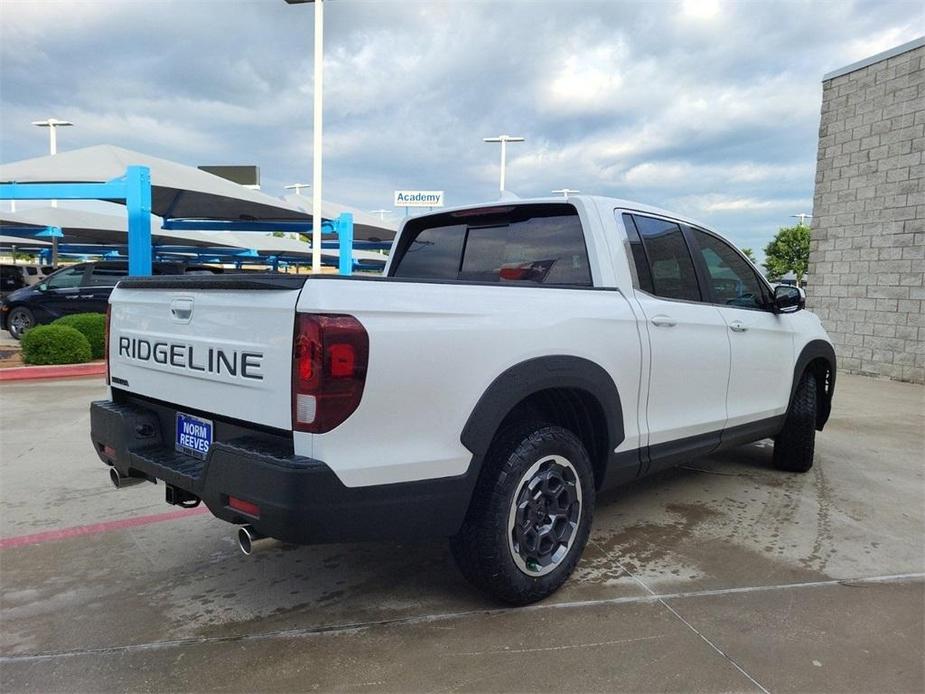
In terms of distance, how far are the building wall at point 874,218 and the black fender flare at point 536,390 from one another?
30.3 ft

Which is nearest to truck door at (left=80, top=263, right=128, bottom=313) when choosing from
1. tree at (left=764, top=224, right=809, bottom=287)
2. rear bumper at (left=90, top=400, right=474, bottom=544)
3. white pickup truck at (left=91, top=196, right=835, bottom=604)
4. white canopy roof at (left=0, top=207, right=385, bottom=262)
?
white canopy roof at (left=0, top=207, right=385, bottom=262)

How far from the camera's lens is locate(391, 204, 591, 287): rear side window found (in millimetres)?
3324

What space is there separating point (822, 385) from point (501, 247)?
10.8 feet

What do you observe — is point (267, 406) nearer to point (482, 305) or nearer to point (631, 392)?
point (482, 305)

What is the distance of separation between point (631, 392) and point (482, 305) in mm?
1067

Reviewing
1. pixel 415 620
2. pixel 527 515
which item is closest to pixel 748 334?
pixel 527 515

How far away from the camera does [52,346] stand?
9375 millimetres

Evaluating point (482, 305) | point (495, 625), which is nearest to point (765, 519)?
point (495, 625)

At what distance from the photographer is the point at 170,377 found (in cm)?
273

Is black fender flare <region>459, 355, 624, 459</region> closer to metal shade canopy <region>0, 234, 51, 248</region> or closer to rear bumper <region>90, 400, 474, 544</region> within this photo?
rear bumper <region>90, 400, 474, 544</region>

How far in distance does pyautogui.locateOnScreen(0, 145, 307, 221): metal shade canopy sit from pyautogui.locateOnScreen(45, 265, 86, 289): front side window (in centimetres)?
228

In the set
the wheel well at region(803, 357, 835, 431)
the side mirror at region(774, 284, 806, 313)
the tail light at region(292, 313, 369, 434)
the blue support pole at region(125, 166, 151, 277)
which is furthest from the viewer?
the blue support pole at region(125, 166, 151, 277)

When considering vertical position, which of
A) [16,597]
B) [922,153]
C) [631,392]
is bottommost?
[16,597]

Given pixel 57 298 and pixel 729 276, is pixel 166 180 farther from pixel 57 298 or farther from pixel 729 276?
pixel 729 276
